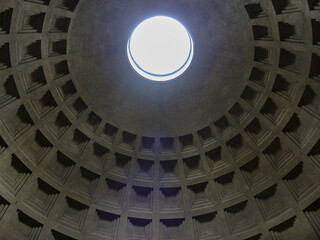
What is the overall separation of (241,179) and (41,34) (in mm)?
13938

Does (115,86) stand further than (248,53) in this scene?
Yes

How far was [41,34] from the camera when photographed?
19.1 m

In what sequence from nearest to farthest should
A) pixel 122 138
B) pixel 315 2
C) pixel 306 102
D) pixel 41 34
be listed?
1. pixel 315 2
2. pixel 41 34
3. pixel 306 102
4. pixel 122 138

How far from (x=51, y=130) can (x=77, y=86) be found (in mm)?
2951

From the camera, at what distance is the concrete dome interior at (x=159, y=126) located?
63.9 ft

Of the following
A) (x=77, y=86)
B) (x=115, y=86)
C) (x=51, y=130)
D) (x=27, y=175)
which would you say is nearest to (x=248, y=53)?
(x=115, y=86)

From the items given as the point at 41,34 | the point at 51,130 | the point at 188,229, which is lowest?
the point at 188,229

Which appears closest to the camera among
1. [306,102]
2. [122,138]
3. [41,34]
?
[41,34]

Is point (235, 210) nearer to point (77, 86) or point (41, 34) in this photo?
point (77, 86)

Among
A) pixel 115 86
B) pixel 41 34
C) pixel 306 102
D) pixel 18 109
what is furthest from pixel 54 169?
pixel 306 102

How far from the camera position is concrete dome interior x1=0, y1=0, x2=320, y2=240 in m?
19.5

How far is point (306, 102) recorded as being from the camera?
20.5 m

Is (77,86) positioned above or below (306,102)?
above

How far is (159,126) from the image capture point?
2391cm
